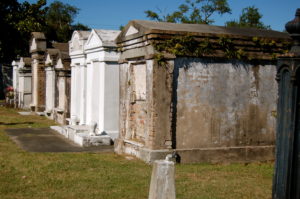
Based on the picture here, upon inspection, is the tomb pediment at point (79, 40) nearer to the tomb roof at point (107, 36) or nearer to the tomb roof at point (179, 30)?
the tomb roof at point (107, 36)

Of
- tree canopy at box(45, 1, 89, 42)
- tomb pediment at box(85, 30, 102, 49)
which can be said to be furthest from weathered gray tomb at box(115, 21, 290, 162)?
tree canopy at box(45, 1, 89, 42)

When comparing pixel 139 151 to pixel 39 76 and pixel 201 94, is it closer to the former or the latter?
pixel 201 94

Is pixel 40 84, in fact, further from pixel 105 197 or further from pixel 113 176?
pixel 105 197

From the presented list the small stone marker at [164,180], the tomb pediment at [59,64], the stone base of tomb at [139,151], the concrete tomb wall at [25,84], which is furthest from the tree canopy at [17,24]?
the small stone marker at [164,180]

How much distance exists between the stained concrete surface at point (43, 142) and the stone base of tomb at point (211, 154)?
1592 mm

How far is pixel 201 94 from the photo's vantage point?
982 centimetres

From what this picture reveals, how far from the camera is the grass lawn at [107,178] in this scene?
6906 millimetres

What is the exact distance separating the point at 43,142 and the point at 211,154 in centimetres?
548

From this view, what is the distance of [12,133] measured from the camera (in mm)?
14453

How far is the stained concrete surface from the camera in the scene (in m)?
11.4

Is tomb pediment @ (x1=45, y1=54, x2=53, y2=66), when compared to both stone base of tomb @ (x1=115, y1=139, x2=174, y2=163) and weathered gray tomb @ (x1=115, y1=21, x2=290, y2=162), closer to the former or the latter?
weathered gray tomb @ (x1=115, y1=21, x2=290, y2=162)

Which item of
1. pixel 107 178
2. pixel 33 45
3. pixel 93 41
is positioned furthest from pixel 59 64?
pixel 107 178

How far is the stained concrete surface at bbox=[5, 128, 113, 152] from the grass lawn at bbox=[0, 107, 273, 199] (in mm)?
807

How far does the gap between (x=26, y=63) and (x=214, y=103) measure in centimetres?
1728
